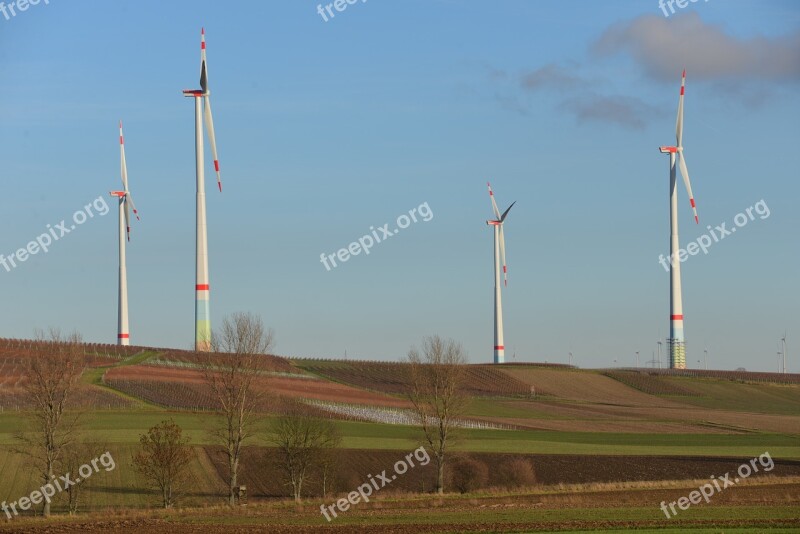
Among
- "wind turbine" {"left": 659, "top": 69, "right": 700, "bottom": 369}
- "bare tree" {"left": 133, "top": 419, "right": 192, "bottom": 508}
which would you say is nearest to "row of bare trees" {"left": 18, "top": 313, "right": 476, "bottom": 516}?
"bare tree" {"left": 133, "top": 419, "right": 192, "bottom": 508}

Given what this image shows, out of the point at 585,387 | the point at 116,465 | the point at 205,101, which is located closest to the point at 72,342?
the point at 116,465

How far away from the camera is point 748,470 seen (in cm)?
7588

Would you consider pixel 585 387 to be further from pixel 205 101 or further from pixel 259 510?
pixel 259 510

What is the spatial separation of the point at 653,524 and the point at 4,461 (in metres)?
43.9

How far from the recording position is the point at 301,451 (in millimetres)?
71625
